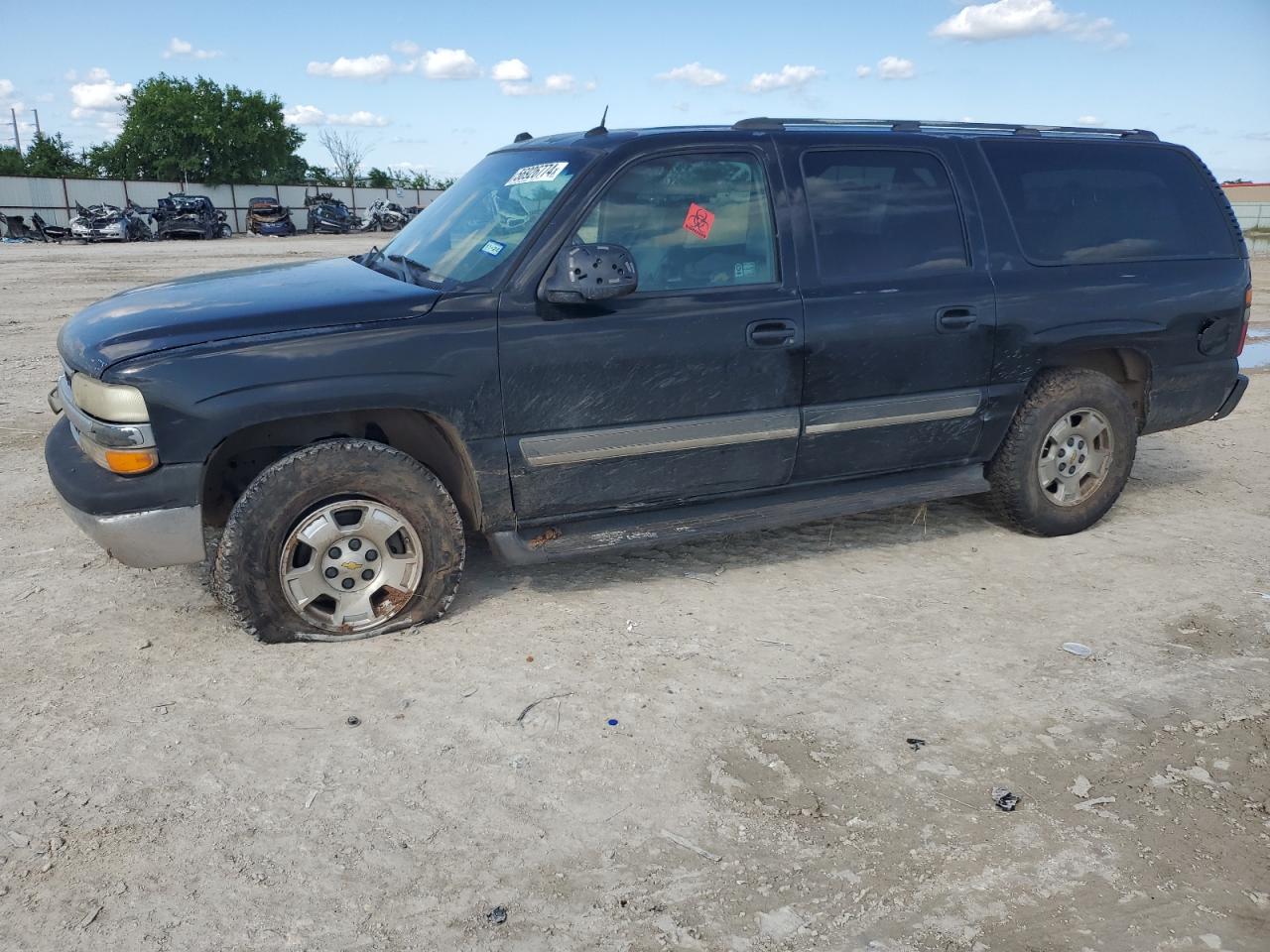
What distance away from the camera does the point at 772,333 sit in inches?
168

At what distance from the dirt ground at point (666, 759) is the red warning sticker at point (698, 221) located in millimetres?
1518

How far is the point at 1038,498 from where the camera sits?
5.12m

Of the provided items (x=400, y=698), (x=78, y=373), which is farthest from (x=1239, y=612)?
(x=78, y=373)

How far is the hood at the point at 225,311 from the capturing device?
360cm

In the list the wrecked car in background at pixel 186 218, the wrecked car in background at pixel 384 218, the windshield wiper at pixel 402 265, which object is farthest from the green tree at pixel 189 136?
the windshield wiper at pixel 402 265

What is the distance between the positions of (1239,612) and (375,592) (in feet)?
11.7

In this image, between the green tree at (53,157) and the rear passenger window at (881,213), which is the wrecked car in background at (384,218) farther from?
the rear passenger window at (881,213)

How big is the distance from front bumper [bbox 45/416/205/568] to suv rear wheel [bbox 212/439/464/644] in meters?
0.15

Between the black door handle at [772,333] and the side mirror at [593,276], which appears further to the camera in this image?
the black door handle at [772,333]

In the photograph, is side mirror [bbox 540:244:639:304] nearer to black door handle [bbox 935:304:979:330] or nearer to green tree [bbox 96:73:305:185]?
black door handle [bbox 935:304:979:330]

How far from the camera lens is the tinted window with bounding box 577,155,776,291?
4.12 meters

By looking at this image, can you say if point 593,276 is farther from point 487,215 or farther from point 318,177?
point 318,177

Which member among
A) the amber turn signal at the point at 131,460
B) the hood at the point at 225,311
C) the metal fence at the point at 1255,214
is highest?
the metal fence at the point at 1255,214

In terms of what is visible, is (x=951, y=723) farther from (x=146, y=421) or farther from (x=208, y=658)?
(x=146, y=421)
